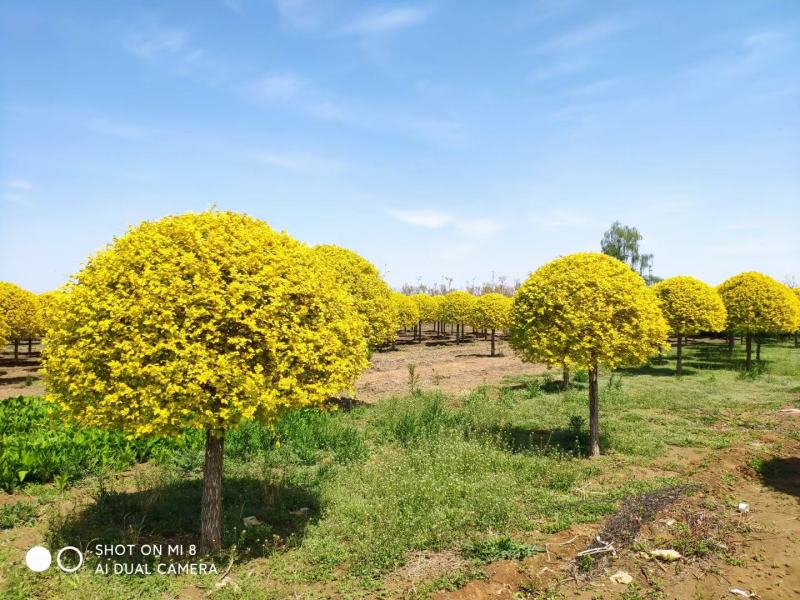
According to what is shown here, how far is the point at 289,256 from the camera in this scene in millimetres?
7043

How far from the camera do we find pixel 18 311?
27.4 m

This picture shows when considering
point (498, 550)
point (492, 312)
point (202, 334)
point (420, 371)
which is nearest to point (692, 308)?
point (492, 312)

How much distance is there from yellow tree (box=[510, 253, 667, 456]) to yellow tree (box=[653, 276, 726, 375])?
1647 cm

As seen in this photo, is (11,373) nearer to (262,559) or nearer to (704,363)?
(262,559)

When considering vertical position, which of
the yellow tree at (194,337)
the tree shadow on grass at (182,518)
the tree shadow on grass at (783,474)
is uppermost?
the yellow tree at (194,337)

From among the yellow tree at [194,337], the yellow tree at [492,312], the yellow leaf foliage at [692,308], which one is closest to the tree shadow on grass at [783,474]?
the yellow tree at [194,337]

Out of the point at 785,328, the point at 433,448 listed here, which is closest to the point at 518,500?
the point at 433,448

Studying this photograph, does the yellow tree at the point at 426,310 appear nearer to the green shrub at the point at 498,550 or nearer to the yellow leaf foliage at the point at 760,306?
the yellow leaf foliage at the point at 760,306

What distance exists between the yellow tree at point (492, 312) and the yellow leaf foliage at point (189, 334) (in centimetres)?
3134

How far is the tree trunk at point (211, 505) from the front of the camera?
6.99 metres

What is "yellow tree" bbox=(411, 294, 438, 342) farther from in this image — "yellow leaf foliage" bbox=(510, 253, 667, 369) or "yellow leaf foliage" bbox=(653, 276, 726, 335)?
"yellow leaf foliage" bbox=(510, 253, 667, 369)

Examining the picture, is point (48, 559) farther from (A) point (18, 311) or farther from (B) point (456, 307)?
(B) point (456, 307)

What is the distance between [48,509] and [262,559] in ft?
14.3

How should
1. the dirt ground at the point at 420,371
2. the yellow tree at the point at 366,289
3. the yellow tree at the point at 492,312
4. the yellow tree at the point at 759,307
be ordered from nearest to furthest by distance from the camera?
the yellow tree at the point at 366,289 < the dirt ground at the point at 420,371 < the yellow tree at the point at 759,307 < the yellow tree at the point at 492,312
